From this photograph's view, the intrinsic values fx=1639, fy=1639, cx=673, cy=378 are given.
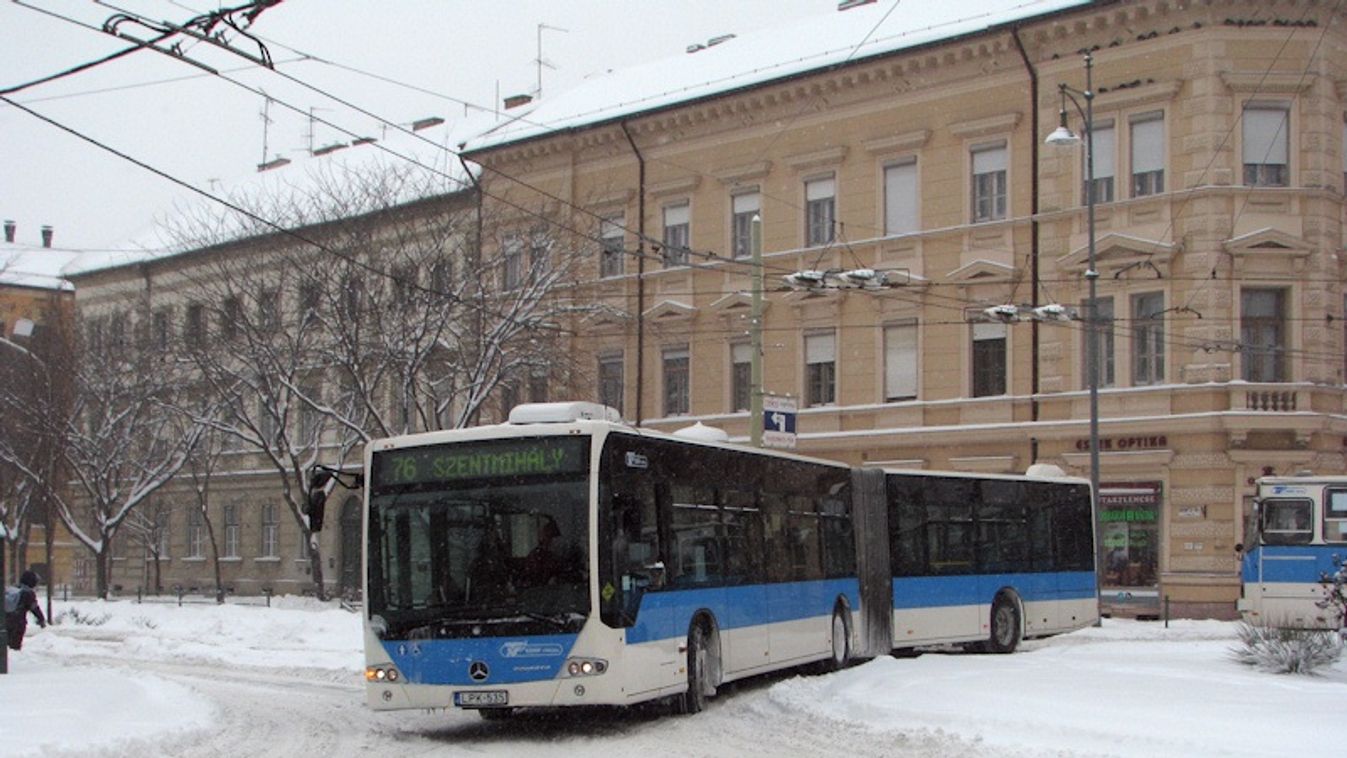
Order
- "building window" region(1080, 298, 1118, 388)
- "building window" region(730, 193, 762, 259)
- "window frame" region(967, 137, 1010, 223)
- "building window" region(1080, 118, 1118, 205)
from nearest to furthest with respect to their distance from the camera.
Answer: "building window" region(1080, 298, 1118, 388)
"building window" region(1080, 118, 1118, 205)
"window frame" region(967, 137, 1010, 223)
"building window" region(730, 193, 762, 259)

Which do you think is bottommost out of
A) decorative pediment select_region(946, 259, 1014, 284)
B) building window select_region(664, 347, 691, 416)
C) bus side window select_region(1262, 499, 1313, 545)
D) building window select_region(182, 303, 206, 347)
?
bus side window select_region(1262, 499, 1313, 545)

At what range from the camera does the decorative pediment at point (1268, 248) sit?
33438 mm

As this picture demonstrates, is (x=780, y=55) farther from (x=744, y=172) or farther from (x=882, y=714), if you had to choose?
(x=882, y=714)

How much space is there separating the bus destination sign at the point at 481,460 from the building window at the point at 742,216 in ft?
85.2

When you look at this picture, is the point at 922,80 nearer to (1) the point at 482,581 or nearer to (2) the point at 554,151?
(2) the point at 554,151

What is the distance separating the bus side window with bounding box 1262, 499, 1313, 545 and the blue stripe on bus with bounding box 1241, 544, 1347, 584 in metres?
0.12

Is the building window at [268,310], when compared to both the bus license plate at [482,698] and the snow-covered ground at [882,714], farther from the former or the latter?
the bus license plate at [482,698]

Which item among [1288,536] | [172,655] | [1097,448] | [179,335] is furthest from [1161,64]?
[179,335]

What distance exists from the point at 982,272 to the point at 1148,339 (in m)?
4.09

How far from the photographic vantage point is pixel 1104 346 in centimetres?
3534

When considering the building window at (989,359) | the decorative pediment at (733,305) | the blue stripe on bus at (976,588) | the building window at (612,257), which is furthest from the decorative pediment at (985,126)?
the blue stripe on bus at (976,588)

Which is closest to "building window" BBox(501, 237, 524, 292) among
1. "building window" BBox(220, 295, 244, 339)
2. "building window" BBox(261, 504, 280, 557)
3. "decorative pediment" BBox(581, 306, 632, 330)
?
"decorative pediment" BBox(581, 306, 632, 330)

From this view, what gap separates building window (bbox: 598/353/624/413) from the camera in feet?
143

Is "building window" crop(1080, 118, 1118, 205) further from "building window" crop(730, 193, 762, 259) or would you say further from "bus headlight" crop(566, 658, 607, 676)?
"bus headlight" crop(566, 658, 607, 676)
